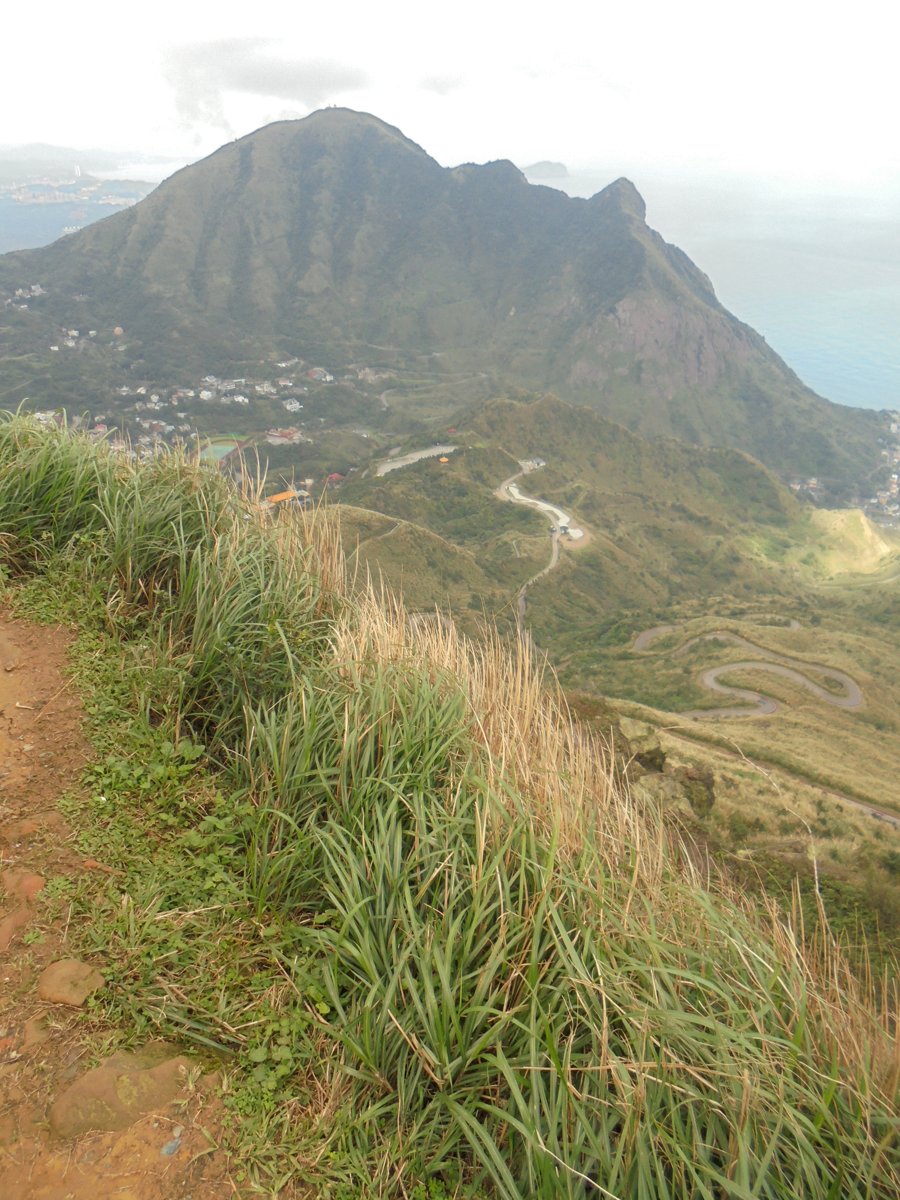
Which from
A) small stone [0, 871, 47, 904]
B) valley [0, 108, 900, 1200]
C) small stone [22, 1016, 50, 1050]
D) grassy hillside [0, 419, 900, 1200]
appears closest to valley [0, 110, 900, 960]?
valley [0, 108, 900, 1200]

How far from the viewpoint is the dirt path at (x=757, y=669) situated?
42.7 m

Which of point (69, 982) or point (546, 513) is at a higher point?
point (69, 982)

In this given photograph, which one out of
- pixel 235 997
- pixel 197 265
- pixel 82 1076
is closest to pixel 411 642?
pixel 235 997

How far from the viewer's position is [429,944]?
2.48 meters

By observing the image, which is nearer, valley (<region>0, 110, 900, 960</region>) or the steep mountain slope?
valley (<region>0, 110, 900, 960</region>)

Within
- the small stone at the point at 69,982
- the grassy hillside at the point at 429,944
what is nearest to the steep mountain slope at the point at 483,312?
the grassy hillside at the point at 429,944

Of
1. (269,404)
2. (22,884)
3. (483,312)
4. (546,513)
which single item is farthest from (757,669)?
(483,312)

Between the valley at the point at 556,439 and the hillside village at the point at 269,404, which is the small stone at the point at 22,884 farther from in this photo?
the hillside village at the point at 269,404

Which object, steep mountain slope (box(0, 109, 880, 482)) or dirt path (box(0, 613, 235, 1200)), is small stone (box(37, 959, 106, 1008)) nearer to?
dirt path (box(0, 613, 235, 1200))

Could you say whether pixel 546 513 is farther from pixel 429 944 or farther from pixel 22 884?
pixel 429 944

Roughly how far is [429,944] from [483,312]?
201 meters

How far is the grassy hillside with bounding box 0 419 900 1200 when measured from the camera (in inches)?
86.1

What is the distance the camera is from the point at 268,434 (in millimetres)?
106312

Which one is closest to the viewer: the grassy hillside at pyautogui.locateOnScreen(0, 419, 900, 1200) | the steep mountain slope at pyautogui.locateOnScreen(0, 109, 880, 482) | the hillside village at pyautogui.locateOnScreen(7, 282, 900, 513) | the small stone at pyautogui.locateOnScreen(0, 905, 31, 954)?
the grassy hillside at pyautogui.locateOnScreen(0, 419, 900, 1200)
